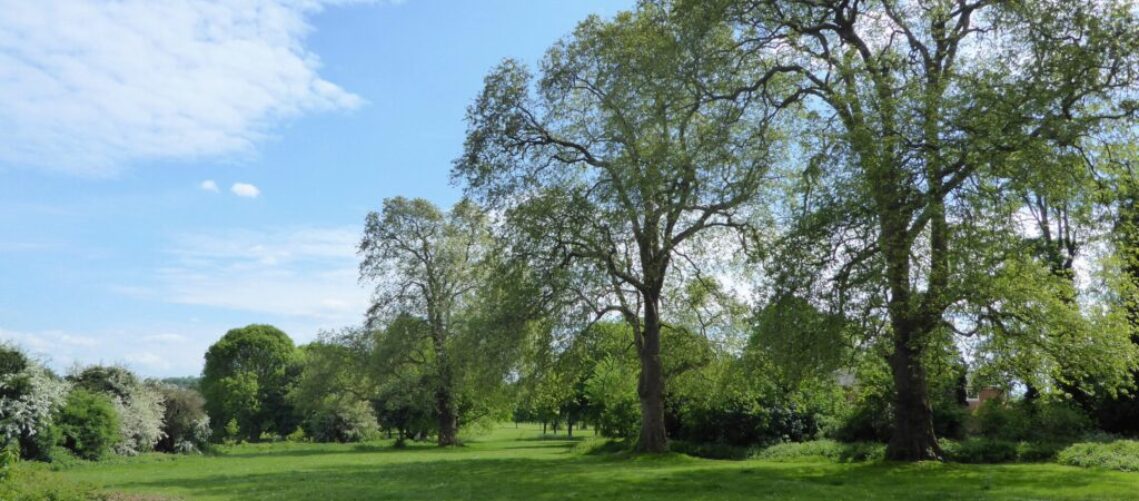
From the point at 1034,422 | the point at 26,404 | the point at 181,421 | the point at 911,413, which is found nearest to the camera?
the point at 911,413

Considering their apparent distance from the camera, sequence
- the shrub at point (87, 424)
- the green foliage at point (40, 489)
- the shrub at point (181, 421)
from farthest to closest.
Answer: the shrub at point (181, 421)
the shrub at point (87, 424)
the green foliage at point (40, 489)

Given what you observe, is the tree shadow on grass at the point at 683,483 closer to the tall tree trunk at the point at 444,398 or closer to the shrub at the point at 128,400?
the shrub at the point at 128,400

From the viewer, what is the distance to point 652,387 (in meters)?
30.2

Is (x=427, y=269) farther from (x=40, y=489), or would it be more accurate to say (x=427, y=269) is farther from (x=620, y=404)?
(x=40, y=489)

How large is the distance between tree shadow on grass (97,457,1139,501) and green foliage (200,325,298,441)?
4741 cm

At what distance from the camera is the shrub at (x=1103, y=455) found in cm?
2042

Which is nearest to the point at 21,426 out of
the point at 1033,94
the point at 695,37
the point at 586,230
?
the point at 586,230

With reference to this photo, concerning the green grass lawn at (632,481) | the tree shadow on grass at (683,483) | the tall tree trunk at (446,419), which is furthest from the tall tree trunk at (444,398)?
the tree shadow on grass at (683,483)

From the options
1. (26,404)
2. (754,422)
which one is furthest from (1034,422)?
(26,404)

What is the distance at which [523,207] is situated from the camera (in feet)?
91.9

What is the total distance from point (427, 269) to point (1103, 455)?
36335 millimetres

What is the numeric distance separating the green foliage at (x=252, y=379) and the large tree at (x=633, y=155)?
48.9 meters

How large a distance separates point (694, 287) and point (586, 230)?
536 cm

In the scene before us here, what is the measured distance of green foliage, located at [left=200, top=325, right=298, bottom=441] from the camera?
7050cm
